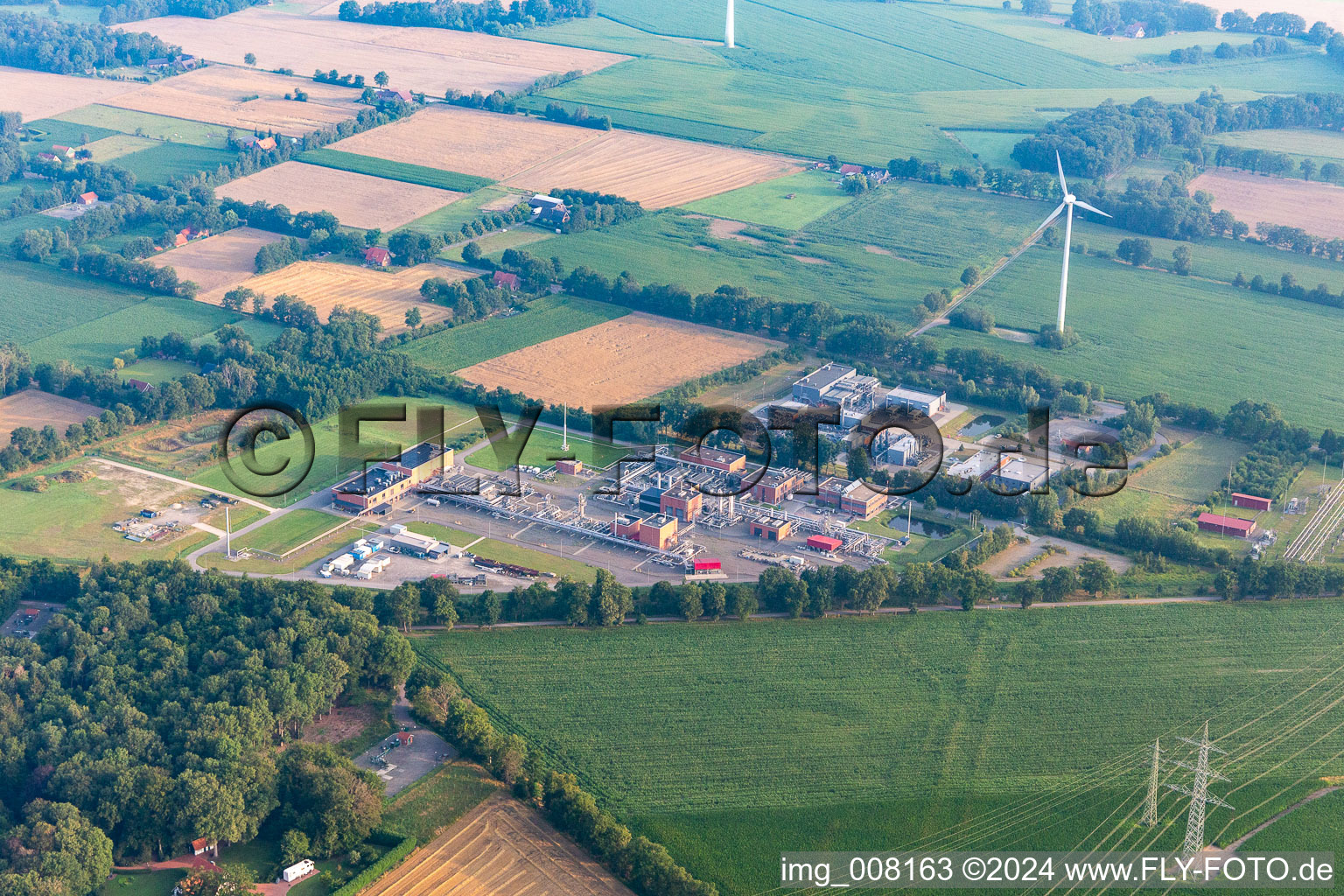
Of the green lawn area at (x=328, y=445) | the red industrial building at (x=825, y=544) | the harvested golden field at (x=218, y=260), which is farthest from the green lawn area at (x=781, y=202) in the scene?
the red industrial building at (x=825, y=544)

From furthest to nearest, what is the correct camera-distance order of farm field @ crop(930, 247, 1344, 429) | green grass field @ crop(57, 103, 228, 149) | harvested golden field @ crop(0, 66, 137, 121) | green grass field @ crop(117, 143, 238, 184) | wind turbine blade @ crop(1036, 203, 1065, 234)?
harvested golden field @ crop(0, 66, 137, 121) < green grass field @ crop(57, 103, 228, 149) < green grass field @ crop(117, 143, 238, 184) < wind turbine blade @ crop(1036, 203, 1065, 234) < farm field @ crop(930, 247, 1344, 429)

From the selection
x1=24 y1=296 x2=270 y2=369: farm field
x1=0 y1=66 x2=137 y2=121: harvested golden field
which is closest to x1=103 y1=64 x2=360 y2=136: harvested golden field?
x1=0 y1=66 x2=137 y2=121: harvested golden field

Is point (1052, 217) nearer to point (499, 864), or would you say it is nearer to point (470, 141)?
point (470, 141)

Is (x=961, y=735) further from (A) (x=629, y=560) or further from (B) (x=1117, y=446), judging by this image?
(B) (x=1117, y=446)

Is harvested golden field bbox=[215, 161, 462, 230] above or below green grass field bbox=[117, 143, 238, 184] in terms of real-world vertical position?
below

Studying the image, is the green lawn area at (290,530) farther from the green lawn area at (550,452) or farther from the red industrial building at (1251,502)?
the red industrial building at (1251,502)

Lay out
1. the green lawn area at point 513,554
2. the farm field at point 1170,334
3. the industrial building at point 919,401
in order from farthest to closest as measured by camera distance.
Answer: the farm field at point 1170,334
the industrial building at point 919,401
the green lawn area at point 513,554

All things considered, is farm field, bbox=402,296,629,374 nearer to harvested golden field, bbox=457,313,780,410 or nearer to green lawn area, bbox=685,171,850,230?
A: harvested golden field, bbox=457,313,780,410
